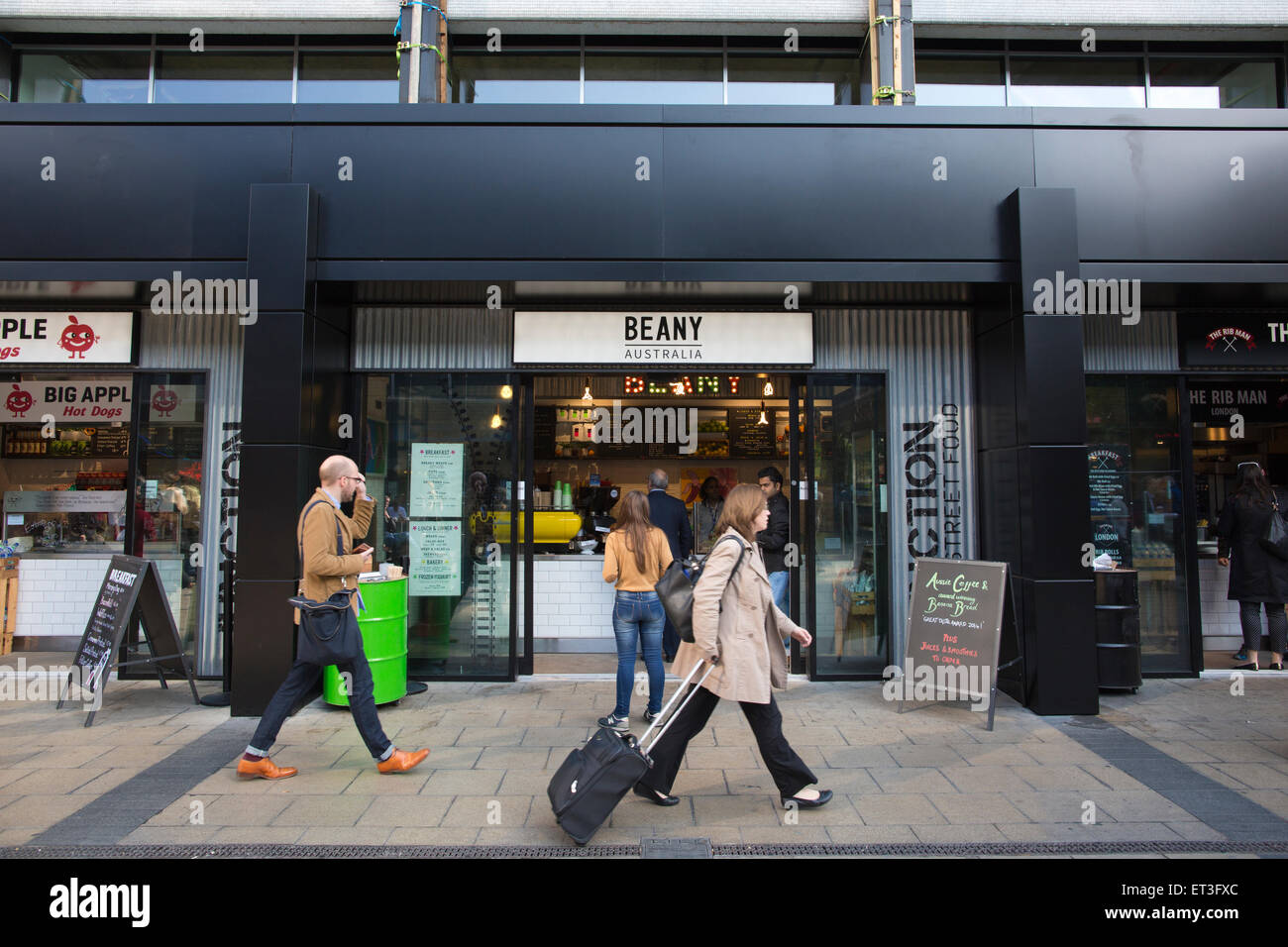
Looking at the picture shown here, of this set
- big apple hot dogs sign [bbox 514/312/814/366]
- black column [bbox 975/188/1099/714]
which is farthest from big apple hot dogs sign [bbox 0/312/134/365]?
black column [bbox 975/188/1099/714]

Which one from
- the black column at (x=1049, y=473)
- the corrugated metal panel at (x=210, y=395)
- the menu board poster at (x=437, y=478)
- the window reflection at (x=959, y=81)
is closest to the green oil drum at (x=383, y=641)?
the menu board poster at (x=437, y=478)

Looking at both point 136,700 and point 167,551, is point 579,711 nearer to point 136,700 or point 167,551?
point 136,700

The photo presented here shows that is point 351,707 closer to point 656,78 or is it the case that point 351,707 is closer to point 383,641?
point 383,641

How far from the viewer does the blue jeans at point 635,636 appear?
5.34 m

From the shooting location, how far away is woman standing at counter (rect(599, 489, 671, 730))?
5.34 meters

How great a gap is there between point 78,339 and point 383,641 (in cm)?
448

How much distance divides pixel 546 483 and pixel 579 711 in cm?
471

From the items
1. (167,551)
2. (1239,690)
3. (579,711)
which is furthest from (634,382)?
(1239,690)

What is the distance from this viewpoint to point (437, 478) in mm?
7102

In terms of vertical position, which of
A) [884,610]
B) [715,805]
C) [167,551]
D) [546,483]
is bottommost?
[715,805]

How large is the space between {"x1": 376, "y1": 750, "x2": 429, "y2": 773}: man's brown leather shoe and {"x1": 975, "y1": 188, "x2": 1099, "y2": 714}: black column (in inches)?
186

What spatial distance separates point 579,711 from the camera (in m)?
6.04

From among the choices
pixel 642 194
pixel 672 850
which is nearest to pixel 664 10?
pixel 642 194

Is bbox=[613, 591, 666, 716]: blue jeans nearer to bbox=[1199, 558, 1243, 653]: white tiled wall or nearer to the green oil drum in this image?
the green oil drum
